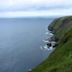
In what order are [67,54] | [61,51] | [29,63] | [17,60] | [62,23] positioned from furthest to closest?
[62,23] → [17,60] → [29,63] → [61,51] → [67,54]

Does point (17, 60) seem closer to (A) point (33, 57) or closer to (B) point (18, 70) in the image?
(A) point (33, 57)

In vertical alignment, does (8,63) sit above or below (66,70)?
below

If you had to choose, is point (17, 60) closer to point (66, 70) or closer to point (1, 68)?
point (1, 68)

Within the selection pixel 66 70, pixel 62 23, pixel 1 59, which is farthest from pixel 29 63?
pixel 62 23

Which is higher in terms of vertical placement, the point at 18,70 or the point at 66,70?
the point at 66,70

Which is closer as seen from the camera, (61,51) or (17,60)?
(61,51)

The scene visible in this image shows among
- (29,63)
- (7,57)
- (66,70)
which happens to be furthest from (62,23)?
(66,70)

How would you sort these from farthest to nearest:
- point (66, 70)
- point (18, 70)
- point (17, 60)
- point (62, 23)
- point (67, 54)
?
point (62, 23), point (17, 60), point (18, 70), point (67, 54), point (66, 70)

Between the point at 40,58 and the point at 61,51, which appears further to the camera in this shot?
the point at 40,58

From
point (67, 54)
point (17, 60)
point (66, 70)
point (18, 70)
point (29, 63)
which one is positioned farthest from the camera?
Answer: point (17, 60)
